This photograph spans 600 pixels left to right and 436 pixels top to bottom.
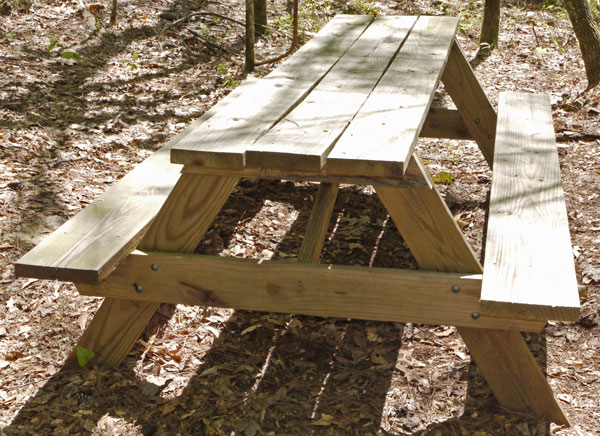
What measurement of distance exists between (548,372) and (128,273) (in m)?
1.87

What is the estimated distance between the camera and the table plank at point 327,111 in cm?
208

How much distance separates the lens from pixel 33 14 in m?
7.18

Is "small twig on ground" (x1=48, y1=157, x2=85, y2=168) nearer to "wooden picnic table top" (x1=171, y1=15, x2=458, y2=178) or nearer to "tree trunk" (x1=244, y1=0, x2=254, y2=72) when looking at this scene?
"wooden picnic table top" (x1=171, y1=15, x2=458, y2=178)

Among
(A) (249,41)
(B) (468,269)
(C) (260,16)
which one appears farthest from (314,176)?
(C) (260,16)

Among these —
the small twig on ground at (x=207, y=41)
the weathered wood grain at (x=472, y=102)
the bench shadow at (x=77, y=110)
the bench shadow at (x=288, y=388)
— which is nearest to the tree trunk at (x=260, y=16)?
the small twig on ground at (x=207, y=41)

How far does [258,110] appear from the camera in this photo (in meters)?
2.65

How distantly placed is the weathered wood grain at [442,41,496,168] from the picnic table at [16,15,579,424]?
5.00ft

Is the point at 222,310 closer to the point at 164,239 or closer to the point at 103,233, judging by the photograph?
the point at 164,239

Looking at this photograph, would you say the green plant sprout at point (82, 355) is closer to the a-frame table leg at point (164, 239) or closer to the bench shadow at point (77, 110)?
the a-frame table leg at point (164, 239)

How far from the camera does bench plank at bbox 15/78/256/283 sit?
7.41 feet

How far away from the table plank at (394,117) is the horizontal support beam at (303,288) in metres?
0.52

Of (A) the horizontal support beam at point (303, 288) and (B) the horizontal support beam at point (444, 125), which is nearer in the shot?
(A) the horizontal support beam at point (303, 288)

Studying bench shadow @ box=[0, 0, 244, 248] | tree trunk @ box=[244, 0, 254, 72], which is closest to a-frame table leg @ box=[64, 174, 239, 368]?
bench shadow @ box=[0, 0, 244, 248]

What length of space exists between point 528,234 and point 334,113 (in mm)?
911
